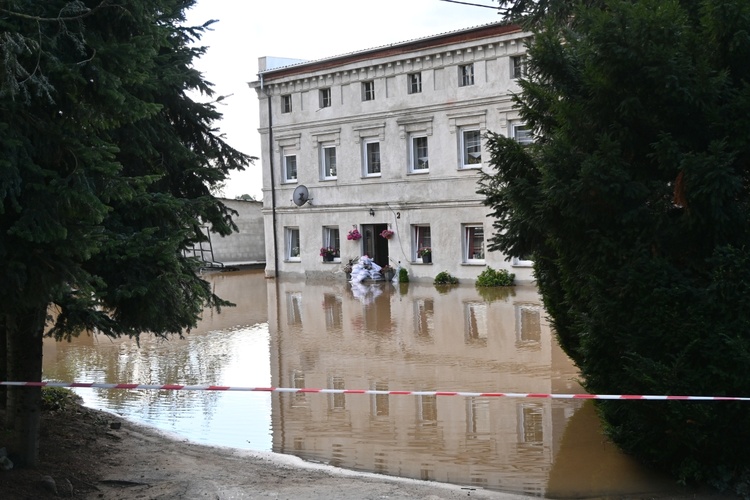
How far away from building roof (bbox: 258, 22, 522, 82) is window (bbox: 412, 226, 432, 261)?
291 inches

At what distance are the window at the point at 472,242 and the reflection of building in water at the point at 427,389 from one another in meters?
9.30

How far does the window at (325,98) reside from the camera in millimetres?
38531

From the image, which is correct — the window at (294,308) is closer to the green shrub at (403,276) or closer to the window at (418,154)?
the green shrub at (403,276)

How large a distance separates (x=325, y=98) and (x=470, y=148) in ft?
27.1

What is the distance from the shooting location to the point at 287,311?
1018 inches

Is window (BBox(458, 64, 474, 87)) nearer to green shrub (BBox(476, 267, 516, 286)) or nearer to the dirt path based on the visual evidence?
green shrub (BBox(476, 267, 516, 286))

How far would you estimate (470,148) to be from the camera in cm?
3394

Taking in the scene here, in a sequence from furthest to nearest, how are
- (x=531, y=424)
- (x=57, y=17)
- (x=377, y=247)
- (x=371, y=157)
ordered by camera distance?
(x=377, y=247) < (x=371, y=157) < (x=531, y=424) < (x=57, y=17)

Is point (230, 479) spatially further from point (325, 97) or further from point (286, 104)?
point (286, 104)

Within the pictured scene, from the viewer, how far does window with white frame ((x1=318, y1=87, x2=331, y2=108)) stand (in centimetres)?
3853

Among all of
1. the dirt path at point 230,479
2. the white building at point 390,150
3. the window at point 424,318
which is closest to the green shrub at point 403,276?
the white building at point 390,150

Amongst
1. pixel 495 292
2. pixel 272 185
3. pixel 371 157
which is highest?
pixel 371 157

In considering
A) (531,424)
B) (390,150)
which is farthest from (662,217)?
(390,150)

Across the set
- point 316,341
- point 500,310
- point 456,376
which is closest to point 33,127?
point 456,376
